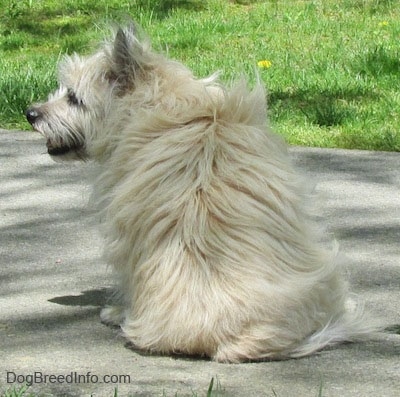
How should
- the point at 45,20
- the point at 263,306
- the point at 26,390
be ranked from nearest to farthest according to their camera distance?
the point at 26,390, the point at 263,306, the point at 45,20

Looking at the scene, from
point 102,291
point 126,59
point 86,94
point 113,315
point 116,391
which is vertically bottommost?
point 102,291

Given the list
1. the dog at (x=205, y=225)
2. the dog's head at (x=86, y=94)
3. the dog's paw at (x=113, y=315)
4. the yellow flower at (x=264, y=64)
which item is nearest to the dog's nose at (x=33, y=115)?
the dog's head at (x=86, y=94)

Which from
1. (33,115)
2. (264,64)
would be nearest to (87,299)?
(33,115)

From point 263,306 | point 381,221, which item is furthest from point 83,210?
point 263,306

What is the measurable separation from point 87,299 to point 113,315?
43 centimetres

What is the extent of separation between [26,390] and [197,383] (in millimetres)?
618

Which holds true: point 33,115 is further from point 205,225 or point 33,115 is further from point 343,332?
point 343,332

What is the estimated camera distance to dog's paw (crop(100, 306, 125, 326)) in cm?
473

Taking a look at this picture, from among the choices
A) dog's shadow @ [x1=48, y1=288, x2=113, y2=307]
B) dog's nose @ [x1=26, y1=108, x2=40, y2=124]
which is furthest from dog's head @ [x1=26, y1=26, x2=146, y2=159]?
dog's shadow @ [x1=48, y1=288, x2=113, y2=307]

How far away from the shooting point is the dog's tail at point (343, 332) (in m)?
4.28

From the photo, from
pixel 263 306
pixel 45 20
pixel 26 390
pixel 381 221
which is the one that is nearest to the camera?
pixel 26 390

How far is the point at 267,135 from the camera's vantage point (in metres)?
4.57

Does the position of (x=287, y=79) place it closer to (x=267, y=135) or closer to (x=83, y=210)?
(x=83, y=210)

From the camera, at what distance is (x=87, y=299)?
17.0 ft
